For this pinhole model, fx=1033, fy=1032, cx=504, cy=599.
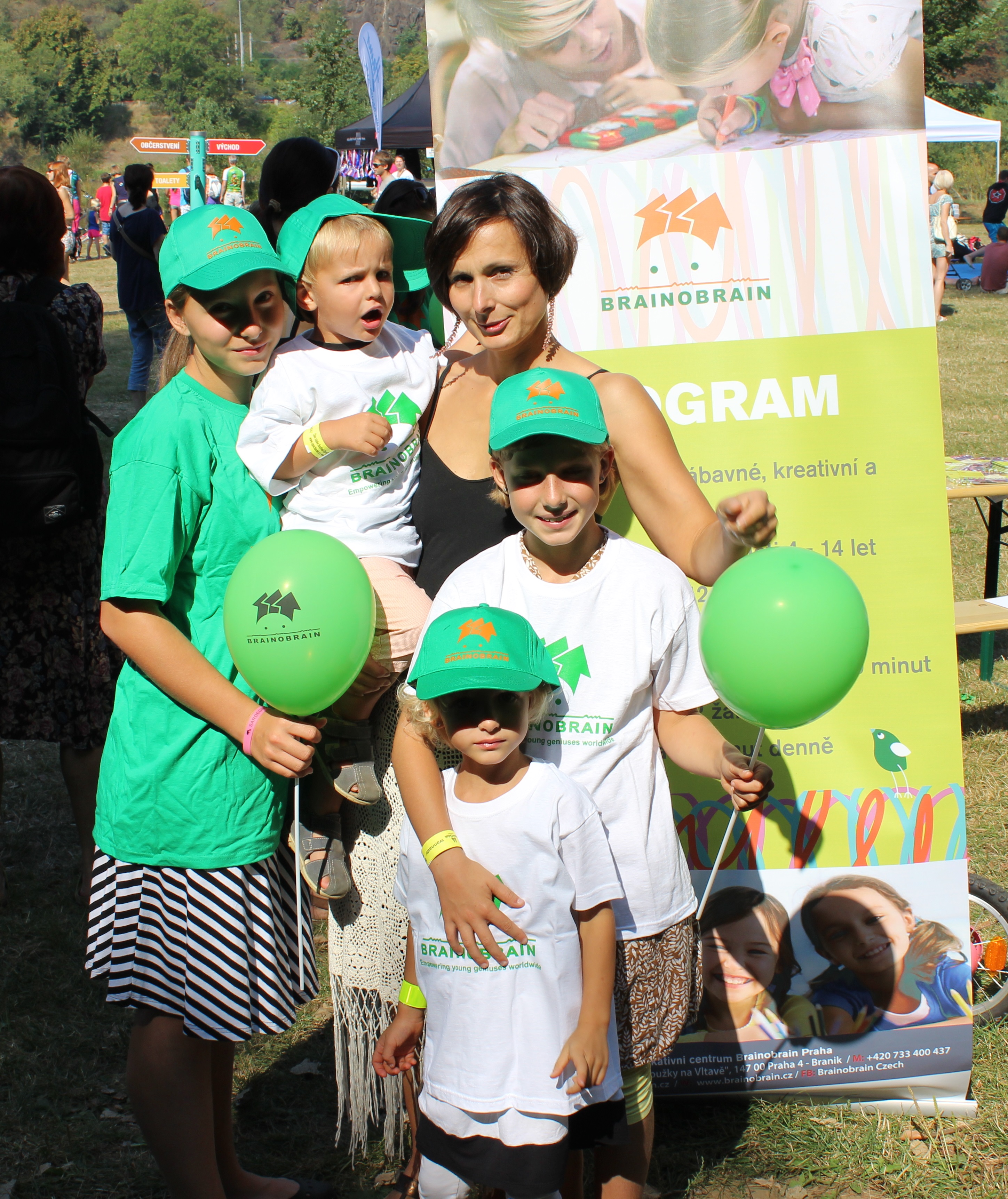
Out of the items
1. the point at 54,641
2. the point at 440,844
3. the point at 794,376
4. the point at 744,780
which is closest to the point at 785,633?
the point at 744,780

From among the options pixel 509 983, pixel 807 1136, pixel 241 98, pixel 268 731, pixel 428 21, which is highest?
pixel 241 98

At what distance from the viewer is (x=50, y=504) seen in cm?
315

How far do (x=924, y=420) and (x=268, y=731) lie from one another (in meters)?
1.75

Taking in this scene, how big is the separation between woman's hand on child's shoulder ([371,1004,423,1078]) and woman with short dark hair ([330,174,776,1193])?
259 mm

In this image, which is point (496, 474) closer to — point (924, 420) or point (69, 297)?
point (924, 420)

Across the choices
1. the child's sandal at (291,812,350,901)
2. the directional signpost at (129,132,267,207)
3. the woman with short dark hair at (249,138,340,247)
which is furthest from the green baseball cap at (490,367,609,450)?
the directional signpost at (129,132,267,207)

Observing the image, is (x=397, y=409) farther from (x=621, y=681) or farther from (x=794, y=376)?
(x=794, y=376)

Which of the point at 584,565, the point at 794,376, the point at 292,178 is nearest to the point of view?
the point at 584,565

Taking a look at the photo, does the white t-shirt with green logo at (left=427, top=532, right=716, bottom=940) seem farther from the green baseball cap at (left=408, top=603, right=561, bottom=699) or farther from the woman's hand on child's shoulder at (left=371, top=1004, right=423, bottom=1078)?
the woman's hand on child's shoulder at (left=371, top=1004, right=423, bottom=1078)

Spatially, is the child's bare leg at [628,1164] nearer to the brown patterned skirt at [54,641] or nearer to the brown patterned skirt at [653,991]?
the brown patterned skirt at [653,991]

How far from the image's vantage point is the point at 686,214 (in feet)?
8.20

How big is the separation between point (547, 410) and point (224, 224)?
71 centimetres

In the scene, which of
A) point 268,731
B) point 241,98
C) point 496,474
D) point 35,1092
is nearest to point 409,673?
point 268,731

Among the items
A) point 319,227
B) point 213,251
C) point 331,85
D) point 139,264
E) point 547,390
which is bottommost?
point 547,390
